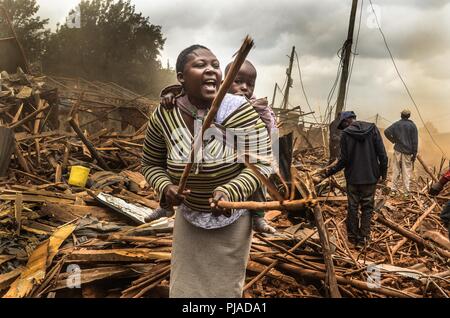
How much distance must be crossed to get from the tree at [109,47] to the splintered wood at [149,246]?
2498cm

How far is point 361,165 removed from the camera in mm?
5238

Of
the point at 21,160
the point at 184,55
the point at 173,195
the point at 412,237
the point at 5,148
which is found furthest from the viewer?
the point at 21,160

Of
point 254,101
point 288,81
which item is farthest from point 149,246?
point 288,81

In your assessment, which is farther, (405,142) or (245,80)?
(405,142)

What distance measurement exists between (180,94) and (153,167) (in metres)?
0.38

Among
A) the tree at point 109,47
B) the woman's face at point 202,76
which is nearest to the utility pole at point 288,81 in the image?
the tree at point 109,47

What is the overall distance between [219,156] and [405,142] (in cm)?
784

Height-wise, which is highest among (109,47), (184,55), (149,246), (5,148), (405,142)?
(109,47)

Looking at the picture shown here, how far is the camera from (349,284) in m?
2.98

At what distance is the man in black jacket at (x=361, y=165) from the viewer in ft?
17.1

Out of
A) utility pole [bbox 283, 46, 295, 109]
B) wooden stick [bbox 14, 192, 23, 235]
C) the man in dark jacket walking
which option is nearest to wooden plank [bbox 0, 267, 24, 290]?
wooden stick [bbox 14, 192, 23, 235]

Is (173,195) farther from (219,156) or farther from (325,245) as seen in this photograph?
(325,245)
